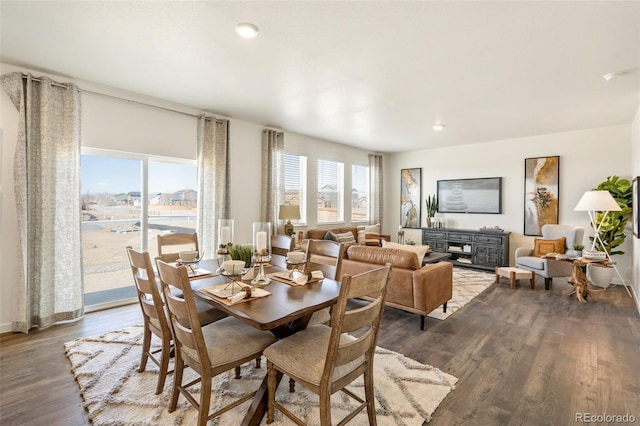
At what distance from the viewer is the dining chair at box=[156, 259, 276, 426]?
→ 1568 millimetres

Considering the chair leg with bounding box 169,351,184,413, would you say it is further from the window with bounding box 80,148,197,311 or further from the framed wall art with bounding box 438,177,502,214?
the framed wall art with bounding box 438,177,502,214

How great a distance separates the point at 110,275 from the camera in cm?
390

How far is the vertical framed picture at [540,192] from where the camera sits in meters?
5.80

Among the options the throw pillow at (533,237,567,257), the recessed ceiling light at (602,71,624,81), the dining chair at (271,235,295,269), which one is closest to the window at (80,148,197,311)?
the dining chair at (271,235,295,269)

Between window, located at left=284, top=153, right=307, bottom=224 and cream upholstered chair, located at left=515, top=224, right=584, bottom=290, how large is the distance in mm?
4036

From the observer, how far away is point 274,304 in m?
1.73

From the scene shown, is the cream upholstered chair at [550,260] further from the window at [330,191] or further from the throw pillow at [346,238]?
Result: the window at [330,191]

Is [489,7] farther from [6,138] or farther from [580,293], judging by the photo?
[6,138]

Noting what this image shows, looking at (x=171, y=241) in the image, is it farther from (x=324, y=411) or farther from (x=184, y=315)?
(x=324, y=411)

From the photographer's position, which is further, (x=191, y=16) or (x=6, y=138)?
(x=6, y=138)

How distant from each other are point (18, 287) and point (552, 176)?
8.26 metres

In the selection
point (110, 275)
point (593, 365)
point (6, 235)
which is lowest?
point (593, 365)

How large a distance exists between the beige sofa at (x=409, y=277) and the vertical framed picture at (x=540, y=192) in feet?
11.9

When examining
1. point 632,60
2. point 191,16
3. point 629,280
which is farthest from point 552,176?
point 191,16
